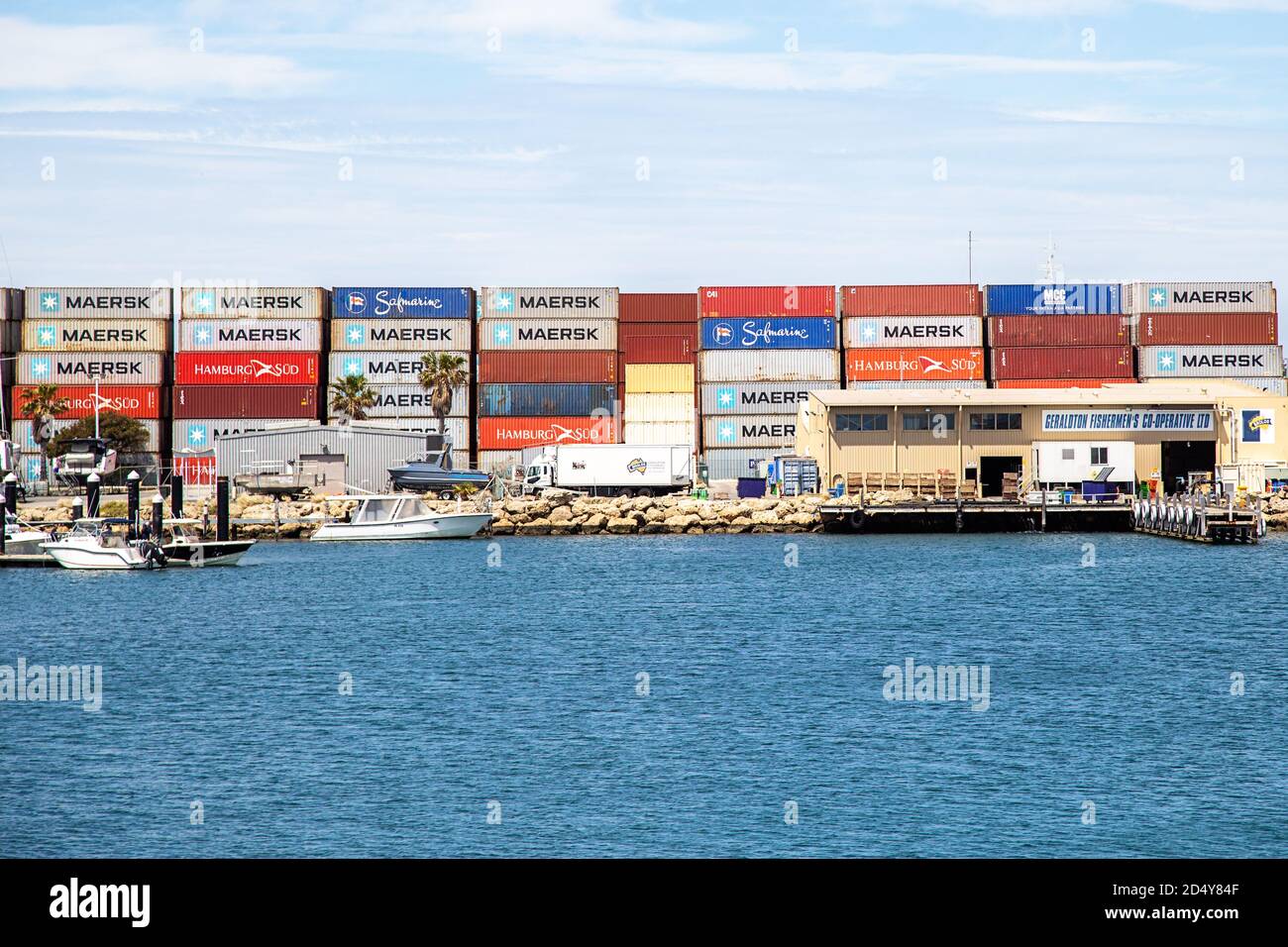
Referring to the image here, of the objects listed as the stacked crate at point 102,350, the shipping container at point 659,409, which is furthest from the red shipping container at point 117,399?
the shipping container at point 659,409

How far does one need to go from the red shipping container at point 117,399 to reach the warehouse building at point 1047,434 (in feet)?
154

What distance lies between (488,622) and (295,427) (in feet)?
142

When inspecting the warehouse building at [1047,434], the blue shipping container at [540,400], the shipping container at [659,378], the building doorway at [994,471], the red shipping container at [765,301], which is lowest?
the building doorway at [994,471]

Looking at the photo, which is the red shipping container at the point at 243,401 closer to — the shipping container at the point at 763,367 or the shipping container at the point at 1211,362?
the shipping container at the point at 763,367

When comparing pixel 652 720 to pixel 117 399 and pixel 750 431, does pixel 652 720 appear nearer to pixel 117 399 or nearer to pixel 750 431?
pixel 750 431

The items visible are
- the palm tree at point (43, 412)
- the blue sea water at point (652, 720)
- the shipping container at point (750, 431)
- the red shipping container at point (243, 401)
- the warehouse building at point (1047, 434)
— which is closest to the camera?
the blue sea water at point (652, 720)

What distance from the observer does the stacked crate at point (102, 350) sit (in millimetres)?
96812

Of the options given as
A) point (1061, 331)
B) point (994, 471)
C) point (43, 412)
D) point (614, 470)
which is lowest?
point (994, 471)

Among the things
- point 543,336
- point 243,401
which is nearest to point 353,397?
A: point 243,401

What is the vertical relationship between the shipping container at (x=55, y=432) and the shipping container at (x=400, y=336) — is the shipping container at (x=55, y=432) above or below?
below

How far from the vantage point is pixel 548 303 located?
99.0 metres

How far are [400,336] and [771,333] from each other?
25300 millimetres

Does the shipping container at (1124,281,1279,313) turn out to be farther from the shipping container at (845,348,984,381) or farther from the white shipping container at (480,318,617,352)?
the white shipping container at (480,318,617,352)

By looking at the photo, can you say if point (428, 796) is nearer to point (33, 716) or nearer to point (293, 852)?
point (293, 852)
